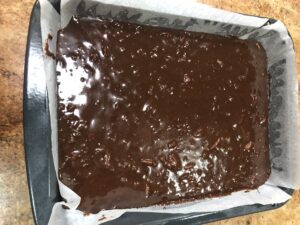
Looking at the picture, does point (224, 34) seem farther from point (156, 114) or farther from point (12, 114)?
point (12, 114)

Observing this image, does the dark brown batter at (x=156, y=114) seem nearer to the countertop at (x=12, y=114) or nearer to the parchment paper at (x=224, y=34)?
the parchment paper at (x=224, y=34)

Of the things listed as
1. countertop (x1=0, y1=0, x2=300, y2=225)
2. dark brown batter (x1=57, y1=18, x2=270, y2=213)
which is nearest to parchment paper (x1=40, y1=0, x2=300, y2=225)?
dark brown batter (x1=57, y1=18, x2=270, y2=213)

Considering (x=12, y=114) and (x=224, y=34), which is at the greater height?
(x=224, y=34)

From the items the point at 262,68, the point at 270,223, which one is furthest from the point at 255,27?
the point at 270,223

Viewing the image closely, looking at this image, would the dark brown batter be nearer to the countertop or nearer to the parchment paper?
the parchment paper

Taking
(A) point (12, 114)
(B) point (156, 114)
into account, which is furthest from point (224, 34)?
(A) point (12, 114)

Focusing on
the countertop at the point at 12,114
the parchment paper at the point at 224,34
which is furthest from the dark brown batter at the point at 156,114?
the countertop at the point at 12,114

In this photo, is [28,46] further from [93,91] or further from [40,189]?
[40,189]
